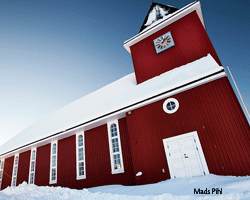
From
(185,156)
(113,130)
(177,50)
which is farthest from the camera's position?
(177,50)

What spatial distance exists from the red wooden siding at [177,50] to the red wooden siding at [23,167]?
10.8 meters

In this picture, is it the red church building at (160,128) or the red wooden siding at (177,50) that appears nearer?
the red church building at (160,128)

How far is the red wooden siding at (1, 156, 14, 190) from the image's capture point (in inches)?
564

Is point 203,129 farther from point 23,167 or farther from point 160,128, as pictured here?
point 23,167

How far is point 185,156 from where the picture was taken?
7172 millimetres

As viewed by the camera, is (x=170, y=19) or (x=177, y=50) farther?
(x=170, y=19)

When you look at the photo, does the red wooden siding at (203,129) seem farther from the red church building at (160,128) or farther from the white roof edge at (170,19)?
the white roof edge at (170,19)

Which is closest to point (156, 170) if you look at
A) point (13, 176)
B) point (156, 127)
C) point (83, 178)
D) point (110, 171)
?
point (156, 127)

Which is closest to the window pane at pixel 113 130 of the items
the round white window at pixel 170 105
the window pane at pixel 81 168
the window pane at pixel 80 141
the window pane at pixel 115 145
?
the window pane at pixel 115 145

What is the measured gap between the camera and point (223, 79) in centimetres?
719

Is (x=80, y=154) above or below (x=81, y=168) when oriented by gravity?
above

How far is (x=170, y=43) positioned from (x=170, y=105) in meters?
4.67

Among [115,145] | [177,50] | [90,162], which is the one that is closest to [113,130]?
[115,145]

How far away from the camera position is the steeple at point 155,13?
12.4 metres
